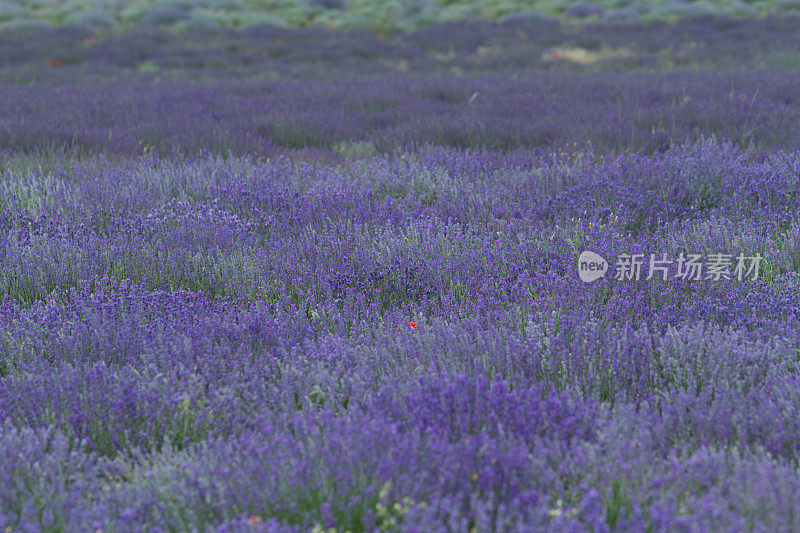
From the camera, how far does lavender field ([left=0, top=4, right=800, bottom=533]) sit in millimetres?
1611

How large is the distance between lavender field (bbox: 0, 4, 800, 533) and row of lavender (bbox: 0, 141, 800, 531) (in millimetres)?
13

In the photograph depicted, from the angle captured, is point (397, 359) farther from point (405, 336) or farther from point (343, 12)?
point (343, 12)

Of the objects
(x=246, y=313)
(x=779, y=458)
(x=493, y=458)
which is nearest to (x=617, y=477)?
(x=493, y=458)

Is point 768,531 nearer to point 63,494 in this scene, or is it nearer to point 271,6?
point 63,494

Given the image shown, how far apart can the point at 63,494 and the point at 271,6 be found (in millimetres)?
30024

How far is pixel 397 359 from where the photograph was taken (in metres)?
2.33

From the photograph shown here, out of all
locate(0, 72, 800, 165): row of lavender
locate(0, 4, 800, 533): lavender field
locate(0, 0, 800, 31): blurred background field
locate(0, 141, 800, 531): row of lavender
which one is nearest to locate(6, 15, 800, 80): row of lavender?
locate(0, 0, 800, 31): blurred background field

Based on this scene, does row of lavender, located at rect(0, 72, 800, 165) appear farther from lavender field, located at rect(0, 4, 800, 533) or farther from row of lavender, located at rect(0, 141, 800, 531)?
row of lavender, located at rect(0, 141, 800, 531)

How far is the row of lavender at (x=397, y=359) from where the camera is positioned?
160 cm

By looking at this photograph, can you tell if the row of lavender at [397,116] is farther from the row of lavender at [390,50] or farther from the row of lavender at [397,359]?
the row of lavender at [390,50]

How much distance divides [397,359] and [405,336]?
0.11m

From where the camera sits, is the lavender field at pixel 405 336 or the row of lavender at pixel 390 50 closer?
the lavender field at pixel 405 336

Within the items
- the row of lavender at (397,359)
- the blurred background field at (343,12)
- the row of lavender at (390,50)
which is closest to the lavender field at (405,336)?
the row of lavender at (397,359)

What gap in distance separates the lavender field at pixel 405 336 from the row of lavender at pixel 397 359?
13 millimetres
